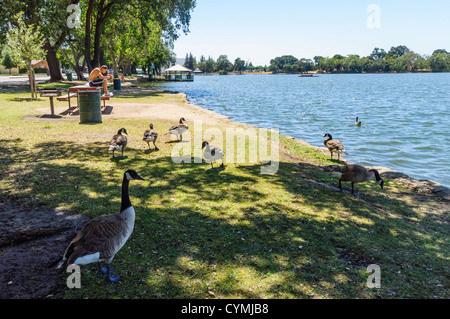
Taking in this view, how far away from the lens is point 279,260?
5988 mm

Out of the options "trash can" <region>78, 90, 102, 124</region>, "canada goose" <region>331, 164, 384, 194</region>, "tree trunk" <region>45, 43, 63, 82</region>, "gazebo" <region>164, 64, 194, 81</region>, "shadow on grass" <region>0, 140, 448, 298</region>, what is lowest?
"shadow on grass" <region>0, 140, 448, 298</region>

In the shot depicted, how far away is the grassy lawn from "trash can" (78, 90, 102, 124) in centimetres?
480

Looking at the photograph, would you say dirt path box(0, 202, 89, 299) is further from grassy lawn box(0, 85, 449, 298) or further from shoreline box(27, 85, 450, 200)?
shoreline box(27, 85, 450, 200)

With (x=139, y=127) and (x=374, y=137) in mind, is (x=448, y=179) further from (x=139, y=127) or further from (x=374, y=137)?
(x=139, y=127)

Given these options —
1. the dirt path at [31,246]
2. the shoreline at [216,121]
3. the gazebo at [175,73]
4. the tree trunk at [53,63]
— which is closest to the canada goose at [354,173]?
the shoreline at [216,121]

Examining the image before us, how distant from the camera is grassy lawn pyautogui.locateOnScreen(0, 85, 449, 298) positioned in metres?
5.32

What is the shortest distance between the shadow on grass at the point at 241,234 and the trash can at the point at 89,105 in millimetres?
6404

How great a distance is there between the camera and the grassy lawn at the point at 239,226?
5316mm

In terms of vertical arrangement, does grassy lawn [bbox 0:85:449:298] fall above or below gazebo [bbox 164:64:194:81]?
below

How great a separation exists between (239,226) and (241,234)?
1.18 feet

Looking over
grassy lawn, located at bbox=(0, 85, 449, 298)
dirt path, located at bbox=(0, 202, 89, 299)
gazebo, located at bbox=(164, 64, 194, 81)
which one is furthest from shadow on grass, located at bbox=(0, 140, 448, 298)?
gazebo, located at bbox=(164, 64, 194, 81)

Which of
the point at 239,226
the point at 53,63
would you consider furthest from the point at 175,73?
the point at 239,226

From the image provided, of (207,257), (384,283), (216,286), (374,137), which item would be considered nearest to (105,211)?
(207,257)

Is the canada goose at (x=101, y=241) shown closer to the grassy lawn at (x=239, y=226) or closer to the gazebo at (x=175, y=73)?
the grassy lawn at (x=239, y=226)
